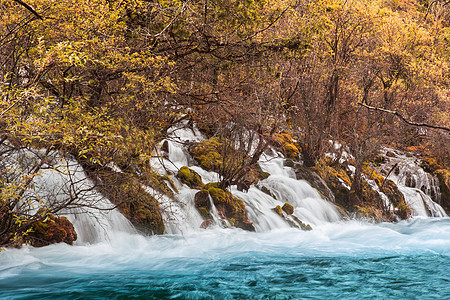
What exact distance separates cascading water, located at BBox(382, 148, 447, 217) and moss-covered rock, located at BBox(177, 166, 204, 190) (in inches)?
431

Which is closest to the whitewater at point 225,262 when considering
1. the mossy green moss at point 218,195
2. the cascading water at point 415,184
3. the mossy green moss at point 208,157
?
the mossy green moss at point 208,157

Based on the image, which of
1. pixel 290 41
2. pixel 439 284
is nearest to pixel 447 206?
pixel 439 284

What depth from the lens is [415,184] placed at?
68.7 feet

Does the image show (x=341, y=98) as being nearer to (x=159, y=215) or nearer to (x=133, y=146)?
(x=159, y=215)

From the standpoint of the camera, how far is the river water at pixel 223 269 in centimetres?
636

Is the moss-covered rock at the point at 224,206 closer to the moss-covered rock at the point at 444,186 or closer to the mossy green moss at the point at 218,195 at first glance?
the mossy green moss at the point at 218,195

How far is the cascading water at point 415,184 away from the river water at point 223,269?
26.8 ft

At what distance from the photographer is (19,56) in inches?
245

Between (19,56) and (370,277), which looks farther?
(370,277)

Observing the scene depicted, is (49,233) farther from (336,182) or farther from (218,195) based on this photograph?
(336,182)

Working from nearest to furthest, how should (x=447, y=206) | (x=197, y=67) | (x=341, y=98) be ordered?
(x=197, y=67)
(x=341, y=98)
(x=447, y=206)

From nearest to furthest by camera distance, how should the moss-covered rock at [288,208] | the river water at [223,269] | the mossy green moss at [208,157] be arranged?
the river water at [223,269] < the mossy green moss at [208,157] < the moss-covered rock at [288,208]

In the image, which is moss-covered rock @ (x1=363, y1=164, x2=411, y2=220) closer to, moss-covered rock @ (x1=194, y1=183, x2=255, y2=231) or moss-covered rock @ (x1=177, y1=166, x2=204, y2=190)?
moss-covered rock @ (x1=194, y1=183, x2=255, y2=231)

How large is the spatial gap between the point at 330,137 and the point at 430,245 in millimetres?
7484
